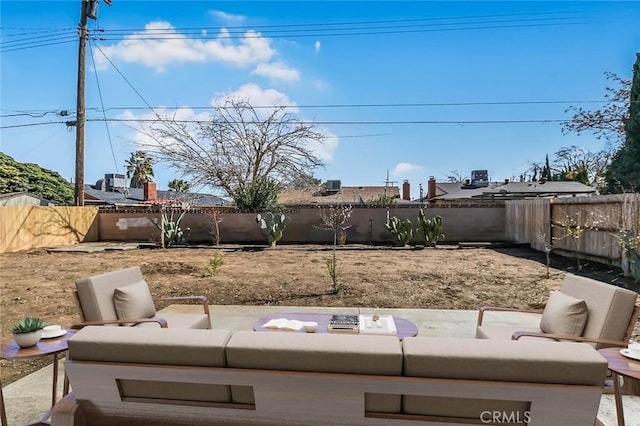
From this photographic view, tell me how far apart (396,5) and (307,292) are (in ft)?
36.4

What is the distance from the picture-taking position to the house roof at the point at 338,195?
2272 cm

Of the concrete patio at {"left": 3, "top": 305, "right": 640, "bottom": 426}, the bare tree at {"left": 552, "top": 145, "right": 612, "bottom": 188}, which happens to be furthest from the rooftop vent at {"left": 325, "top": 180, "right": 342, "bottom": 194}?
the concrete patio at {"left": 3, "top": 305, "right": 640, "bottom": 426}

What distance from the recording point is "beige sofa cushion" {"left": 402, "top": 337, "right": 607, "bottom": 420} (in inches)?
60.4

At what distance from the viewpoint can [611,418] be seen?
99.9 inches

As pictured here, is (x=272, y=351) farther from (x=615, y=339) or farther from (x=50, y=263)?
(x=50, y=263)

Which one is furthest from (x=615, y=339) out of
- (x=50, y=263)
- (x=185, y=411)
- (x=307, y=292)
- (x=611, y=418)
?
(x=50, y=263)

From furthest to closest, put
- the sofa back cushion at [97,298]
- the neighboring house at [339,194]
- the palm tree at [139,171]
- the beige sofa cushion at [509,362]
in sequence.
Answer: the palm tree at [139,171]
the neighboring house at [339,194]
the sofa back cushion at [97,298]
the beige sofa cushion at [509,362]

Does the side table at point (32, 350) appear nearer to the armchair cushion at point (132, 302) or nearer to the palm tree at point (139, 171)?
the armchair cushion at point (132, 302)

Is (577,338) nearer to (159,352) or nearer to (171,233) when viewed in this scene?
(159,352)

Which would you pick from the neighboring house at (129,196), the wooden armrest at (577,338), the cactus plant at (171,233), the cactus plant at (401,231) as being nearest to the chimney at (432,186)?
the neighboring house at (129,196)

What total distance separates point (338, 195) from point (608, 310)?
26.8 metres

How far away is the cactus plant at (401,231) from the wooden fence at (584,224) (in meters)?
3.61

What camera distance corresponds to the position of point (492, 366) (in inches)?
61.4

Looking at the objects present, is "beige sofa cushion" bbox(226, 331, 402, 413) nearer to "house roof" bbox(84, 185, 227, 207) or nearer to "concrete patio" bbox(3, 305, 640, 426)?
"concrete patio" bbox(3, 305, 640, 426)
